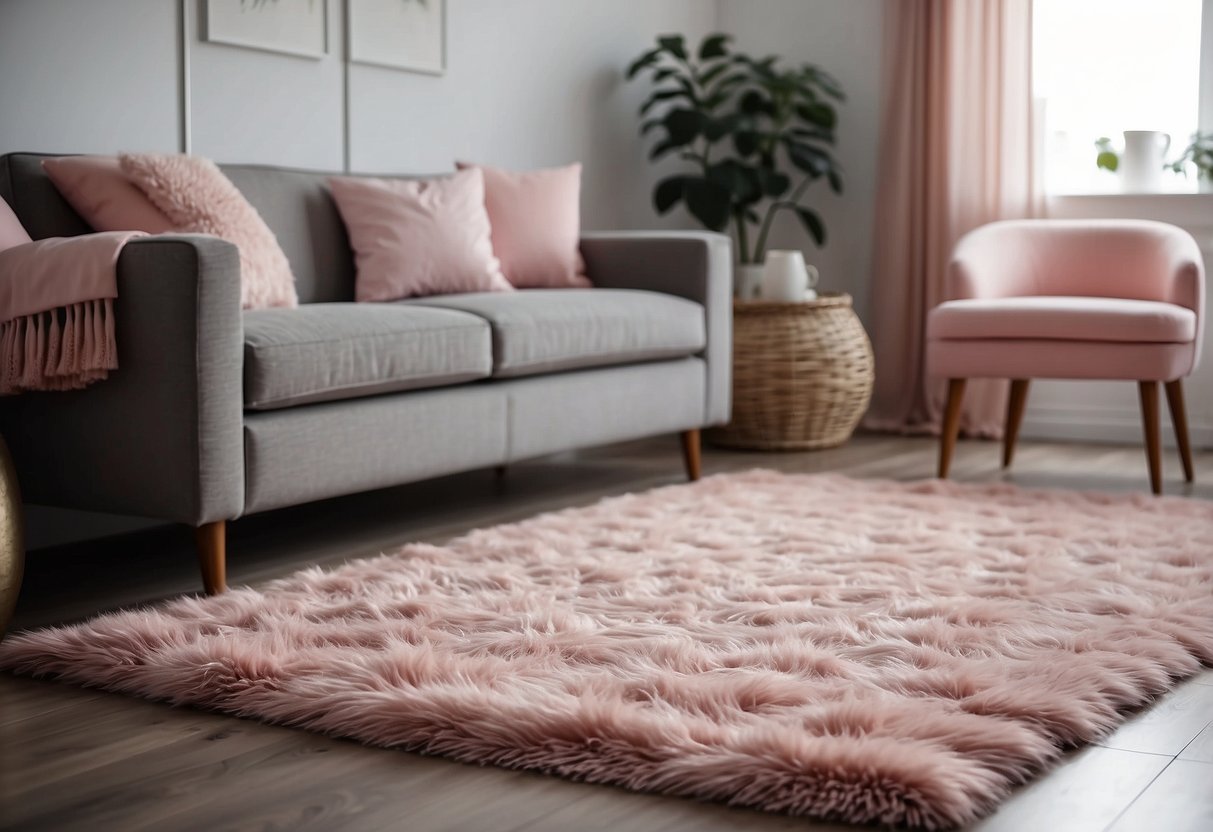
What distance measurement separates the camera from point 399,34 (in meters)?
3.95

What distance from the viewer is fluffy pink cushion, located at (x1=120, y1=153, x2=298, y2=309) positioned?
282 cm

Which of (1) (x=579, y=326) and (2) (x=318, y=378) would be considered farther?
(1) (x=579, y=326)

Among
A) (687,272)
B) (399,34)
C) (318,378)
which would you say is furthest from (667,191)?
(318,378)

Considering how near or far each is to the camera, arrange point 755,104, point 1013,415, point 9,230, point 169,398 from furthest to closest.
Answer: point 755,104, point 1013,415, point 9,230, point 169,398

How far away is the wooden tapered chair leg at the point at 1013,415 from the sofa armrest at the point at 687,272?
2.77 ft

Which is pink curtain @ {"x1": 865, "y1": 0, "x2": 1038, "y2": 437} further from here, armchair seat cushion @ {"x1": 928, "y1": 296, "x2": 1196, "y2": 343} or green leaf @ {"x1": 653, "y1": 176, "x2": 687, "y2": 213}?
armchair seat cushion @ {"x1": 928, "y1": 296, "x2": 1196, "y2": 343}

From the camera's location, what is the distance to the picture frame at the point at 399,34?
382 cm

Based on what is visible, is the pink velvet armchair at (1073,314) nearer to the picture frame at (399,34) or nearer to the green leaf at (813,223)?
the green leaf at (813,223)

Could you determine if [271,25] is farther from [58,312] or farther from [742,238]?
[742,238]

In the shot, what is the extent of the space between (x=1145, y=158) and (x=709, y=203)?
1.44 metres

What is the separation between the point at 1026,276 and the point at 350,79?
203 cm

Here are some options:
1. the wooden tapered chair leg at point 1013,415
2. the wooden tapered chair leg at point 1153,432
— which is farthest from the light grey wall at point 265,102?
the wooden tapered chair leg at point 1153,432

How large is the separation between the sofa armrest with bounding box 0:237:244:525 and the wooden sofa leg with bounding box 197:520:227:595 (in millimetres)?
42

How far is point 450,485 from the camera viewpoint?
151 inches
